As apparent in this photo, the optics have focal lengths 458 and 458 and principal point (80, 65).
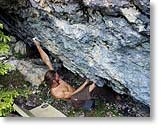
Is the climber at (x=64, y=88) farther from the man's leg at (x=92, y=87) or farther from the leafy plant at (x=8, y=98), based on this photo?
the leafy plant at (x=8, y=98)

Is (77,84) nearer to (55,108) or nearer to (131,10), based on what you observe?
(55,108)

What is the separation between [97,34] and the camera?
2061 mm

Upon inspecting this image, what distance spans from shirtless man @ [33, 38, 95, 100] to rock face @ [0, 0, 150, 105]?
0.04m

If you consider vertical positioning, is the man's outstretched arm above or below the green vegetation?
above

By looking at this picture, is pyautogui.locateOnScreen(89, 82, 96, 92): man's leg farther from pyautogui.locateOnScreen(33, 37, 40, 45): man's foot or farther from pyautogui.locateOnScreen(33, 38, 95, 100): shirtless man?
pyautogui.locateOnScreen(33, 37, 40, 45): man's foot

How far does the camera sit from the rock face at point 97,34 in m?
2.02

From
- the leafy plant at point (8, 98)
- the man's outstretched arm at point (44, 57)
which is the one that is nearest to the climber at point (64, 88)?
the man's outstretched arm at point (44, 57)

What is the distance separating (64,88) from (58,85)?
0.10 ft

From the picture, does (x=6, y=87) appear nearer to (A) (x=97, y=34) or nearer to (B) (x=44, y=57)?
(B) (x=44, y=57)

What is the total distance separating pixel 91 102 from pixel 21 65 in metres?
0.36

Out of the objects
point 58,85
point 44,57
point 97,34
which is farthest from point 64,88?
point 97,34

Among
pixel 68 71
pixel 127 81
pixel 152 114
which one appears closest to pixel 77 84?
pixel 68 71

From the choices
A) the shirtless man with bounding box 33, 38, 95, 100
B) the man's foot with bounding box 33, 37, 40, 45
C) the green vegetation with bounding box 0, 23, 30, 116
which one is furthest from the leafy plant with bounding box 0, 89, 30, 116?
the man's foot with bounding box 33, 37, 40, 45

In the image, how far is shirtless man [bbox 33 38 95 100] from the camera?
81.7 inches
